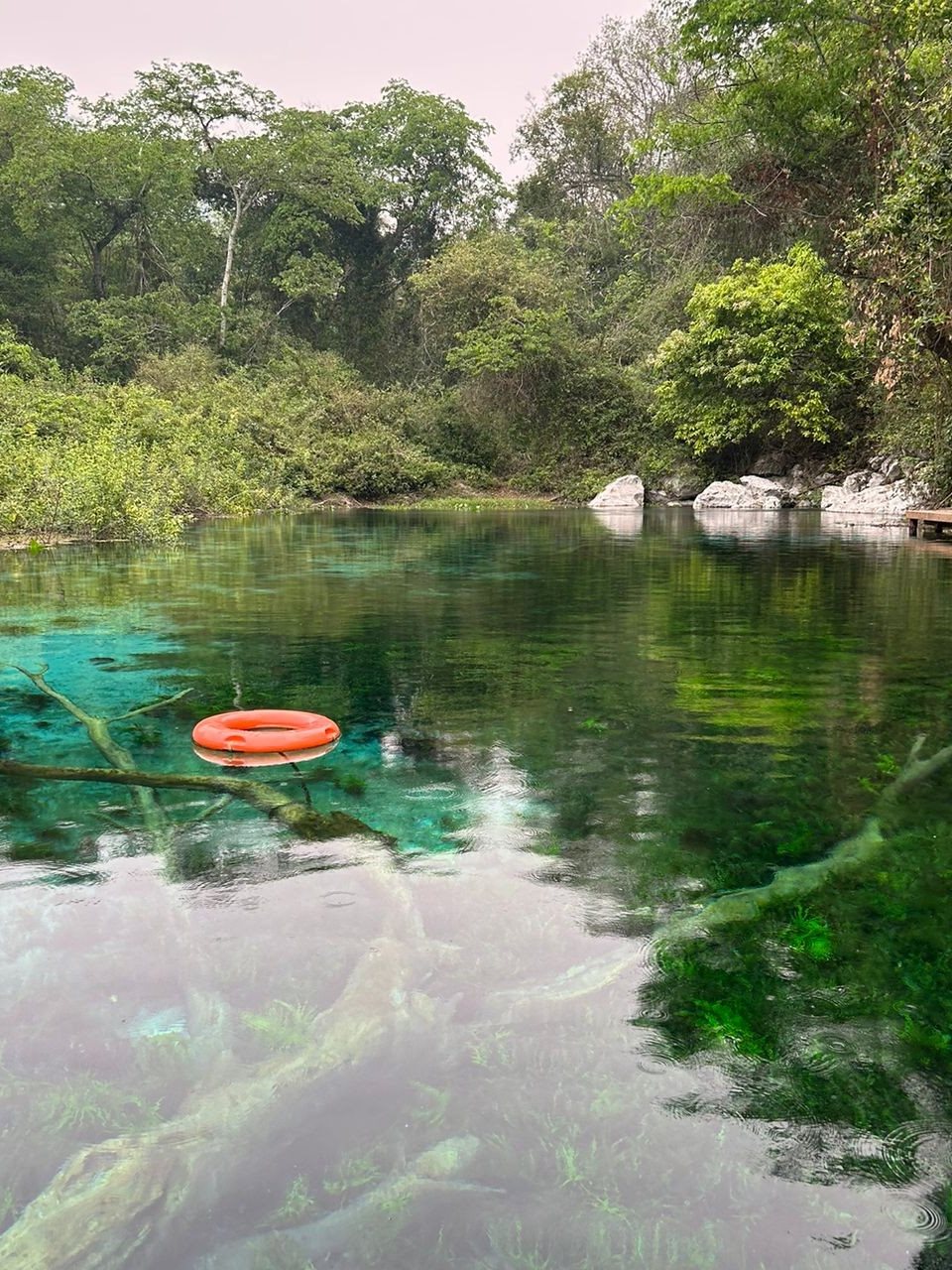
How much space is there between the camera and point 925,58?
11.5m

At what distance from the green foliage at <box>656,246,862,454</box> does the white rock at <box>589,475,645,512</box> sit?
92.6 inches

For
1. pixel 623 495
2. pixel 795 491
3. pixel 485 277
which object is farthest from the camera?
pixel 485 277

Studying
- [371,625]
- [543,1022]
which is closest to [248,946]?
[543,1022]

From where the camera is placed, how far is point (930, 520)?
43.8ft

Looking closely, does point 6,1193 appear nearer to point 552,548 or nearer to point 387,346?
point 552,548

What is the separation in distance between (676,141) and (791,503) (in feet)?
28.9

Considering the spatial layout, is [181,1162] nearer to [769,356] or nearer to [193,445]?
[193,445]

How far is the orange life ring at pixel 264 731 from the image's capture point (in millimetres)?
3553

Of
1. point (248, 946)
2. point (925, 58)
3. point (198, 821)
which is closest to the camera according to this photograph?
point (248, 946)

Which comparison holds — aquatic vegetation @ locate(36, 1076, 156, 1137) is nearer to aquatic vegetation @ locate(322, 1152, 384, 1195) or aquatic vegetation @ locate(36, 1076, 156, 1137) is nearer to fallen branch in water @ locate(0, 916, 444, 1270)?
fallen branch in water @ locate(0, 916, 444, 1270)

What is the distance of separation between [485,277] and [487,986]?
2778 cm

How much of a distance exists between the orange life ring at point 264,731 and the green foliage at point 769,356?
64.6 ft

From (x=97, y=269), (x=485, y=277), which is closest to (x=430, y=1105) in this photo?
(x=485, y=277)

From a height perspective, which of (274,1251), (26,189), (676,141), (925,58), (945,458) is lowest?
(274,1251)
